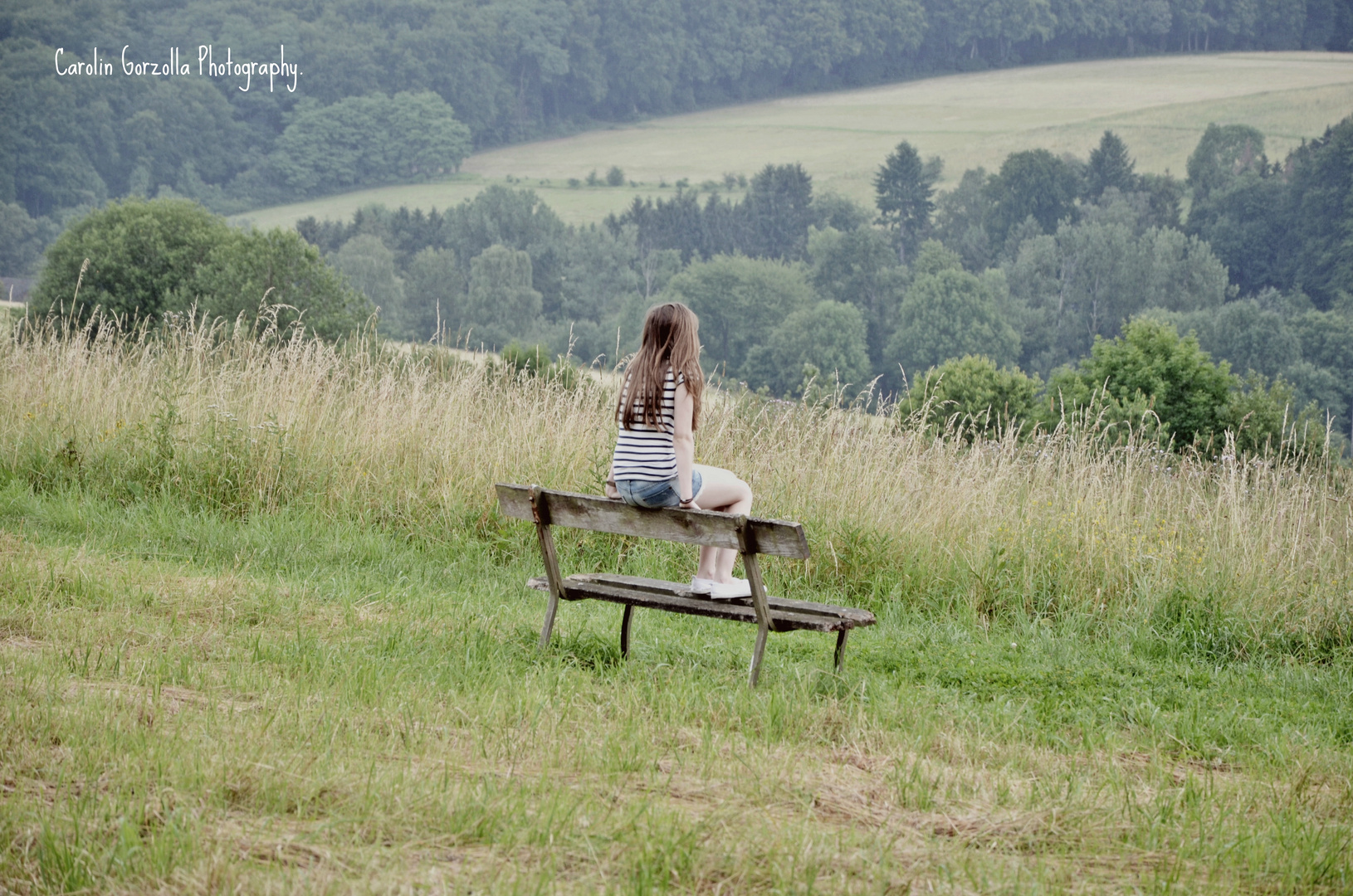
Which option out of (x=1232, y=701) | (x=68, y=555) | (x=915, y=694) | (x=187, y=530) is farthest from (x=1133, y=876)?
(x=187, y=530)

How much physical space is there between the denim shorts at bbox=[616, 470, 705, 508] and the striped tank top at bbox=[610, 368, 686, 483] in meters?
0.02

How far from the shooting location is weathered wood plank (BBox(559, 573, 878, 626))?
4715 millimetres

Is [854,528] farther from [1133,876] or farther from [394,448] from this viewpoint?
[1133,876]

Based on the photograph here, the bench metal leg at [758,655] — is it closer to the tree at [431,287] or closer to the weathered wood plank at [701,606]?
the weathered wood plank at [701,606]

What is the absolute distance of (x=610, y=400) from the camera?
9.55 meters

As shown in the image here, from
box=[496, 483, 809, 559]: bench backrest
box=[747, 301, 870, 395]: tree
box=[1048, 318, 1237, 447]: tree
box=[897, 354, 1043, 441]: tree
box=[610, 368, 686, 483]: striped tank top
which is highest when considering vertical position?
box=[610, 368, 686, 483]: striped tank top

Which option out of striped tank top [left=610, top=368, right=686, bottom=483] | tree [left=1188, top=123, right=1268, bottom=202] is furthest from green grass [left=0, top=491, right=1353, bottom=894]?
tree [left=1188, top=123, right=1268, bottom=202]

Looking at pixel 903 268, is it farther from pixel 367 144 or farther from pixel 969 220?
pixel 367 144

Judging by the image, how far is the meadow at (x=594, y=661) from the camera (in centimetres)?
303

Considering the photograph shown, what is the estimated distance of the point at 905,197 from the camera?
99062mm

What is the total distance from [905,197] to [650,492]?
3862 inches

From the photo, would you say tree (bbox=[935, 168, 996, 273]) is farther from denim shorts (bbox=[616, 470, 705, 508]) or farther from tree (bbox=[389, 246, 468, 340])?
denim shorts (bbox=[616, 470, 705, 508])

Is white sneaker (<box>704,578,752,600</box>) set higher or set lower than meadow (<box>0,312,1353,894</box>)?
higher

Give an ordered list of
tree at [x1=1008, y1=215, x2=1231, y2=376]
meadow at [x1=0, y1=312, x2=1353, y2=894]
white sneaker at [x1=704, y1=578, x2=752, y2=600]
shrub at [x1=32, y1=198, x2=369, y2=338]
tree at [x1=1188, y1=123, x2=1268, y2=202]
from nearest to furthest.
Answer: meadow at [x1=0, y1=312, x2=1353, y2=894] < white sneaker at [x1=704, y1=578, x2=752, y2=600] < shrub at [x1=32, y1=198, x2=369, y2=338] < tree at [x1=1008, y1=215, x2=1231, y2=376] < tree at [x1=1188, y1=123, x2=1268, y2=202]
